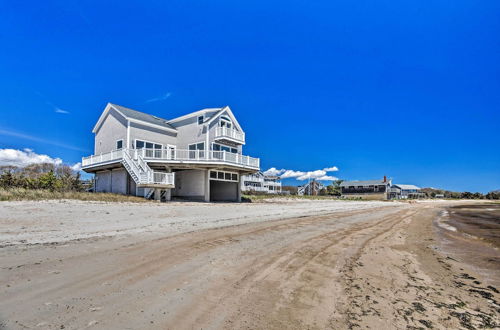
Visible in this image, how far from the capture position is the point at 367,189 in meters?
83.8

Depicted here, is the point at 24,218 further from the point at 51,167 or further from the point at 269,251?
the point at 51,167

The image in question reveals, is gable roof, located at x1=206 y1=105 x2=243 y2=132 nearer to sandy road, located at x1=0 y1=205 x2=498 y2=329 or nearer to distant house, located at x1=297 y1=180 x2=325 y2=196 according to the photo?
sandy road, located at x1=0 y1=205 x2=498 y2=329

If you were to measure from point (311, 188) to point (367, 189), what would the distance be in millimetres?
Result: 16302

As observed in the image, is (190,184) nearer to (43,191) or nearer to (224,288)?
(43,191)

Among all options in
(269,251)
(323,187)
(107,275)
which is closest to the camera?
(107,275)

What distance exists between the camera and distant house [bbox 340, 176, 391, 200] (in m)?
79.1

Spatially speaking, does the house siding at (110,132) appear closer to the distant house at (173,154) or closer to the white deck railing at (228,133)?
the distant house at (173,154)

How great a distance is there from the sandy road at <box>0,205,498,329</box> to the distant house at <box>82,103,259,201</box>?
607 inches

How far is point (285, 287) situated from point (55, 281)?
132 inches

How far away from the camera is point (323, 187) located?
3492 inches

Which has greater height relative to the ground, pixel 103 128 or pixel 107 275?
pixel 103 128

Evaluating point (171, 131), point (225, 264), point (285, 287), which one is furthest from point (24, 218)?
point (171, 131)

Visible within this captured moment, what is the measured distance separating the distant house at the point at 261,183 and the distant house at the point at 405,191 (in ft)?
119

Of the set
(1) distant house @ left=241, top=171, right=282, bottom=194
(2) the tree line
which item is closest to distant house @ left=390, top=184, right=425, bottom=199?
(1) distant house @ left=241, top=171, right=282, bottom=194
